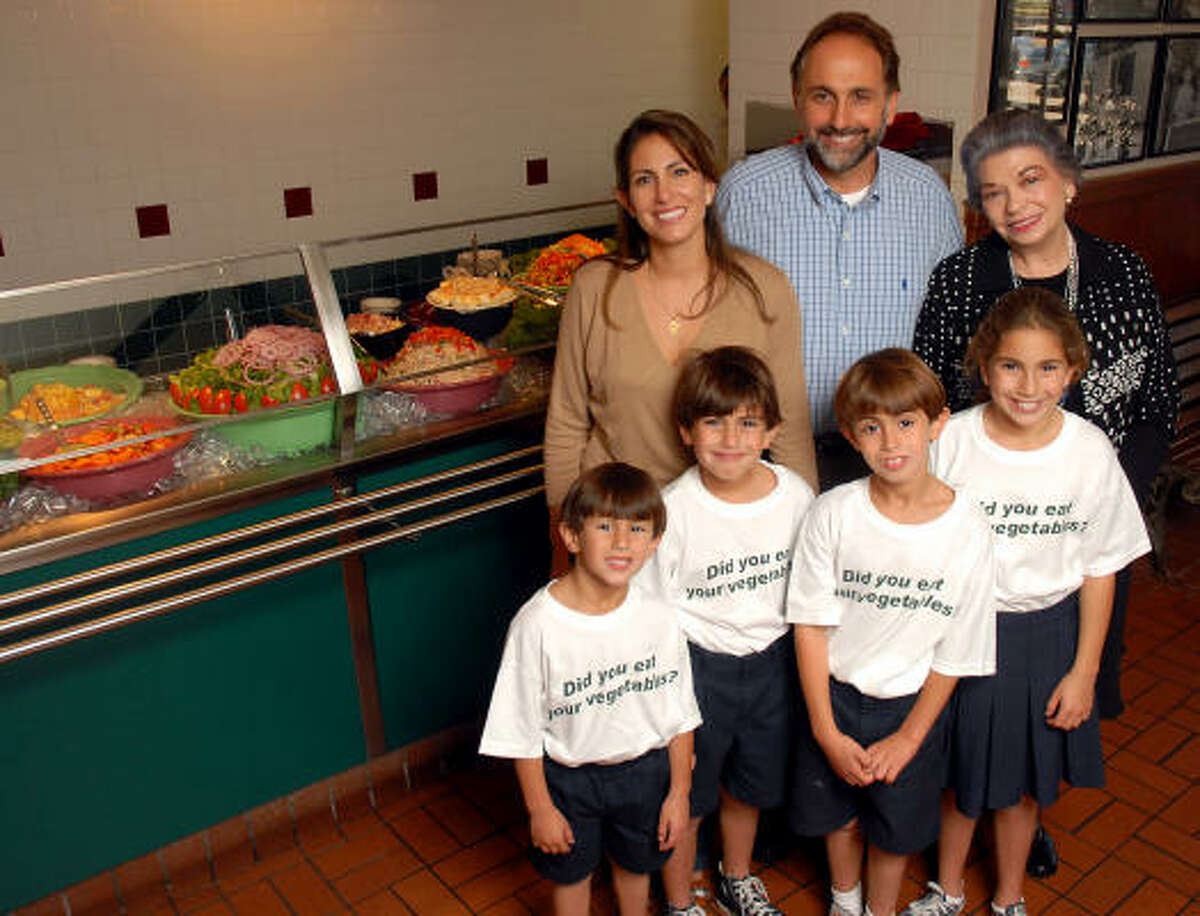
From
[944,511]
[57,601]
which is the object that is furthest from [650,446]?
[57,601]

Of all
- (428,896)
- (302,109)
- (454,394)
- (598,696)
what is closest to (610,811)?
(598,696)

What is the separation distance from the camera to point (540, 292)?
12.2 ft

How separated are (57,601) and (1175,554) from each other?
164 inches

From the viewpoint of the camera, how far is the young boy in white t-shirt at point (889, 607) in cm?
246

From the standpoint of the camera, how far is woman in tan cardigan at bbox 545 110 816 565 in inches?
104

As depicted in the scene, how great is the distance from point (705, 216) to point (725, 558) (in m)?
0.79

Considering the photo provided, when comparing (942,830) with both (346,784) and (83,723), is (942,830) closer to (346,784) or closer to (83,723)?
(346,784)

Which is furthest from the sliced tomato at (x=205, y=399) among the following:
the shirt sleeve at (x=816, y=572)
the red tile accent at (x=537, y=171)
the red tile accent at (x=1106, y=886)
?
the red tile accent at (x=537, y=171)

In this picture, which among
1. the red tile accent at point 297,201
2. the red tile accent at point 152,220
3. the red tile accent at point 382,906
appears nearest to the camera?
the red tile accent at point 382,906

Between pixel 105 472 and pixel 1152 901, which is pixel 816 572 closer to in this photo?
pixel 1152 901

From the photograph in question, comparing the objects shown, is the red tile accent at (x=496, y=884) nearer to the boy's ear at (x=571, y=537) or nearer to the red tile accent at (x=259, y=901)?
the red tile accent at (x=259, y=901)

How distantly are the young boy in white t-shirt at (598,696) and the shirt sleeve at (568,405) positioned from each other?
0.42m

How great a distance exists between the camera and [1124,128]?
514cm

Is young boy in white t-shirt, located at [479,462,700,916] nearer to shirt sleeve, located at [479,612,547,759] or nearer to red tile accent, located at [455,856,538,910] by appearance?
shirt sleeve, located at [479,612,547,759]
